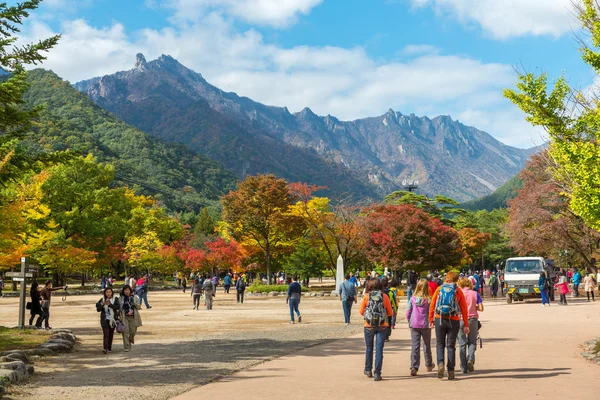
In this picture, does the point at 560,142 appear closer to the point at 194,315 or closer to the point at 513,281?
the point at 194,315

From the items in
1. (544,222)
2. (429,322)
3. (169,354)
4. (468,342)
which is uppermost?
(544,222)

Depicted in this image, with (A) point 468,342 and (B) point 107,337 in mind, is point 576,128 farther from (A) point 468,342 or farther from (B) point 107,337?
(B) point 107,337

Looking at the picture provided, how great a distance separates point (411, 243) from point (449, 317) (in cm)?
3043

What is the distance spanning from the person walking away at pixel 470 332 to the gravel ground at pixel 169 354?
3960mm

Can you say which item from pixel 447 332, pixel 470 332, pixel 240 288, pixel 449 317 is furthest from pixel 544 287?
pixel 449 317

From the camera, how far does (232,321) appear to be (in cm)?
2219

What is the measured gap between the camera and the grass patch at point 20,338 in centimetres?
1410

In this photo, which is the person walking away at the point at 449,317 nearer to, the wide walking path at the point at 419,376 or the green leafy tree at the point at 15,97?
the wide walking path at the point at 419,376

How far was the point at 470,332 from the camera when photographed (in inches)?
417

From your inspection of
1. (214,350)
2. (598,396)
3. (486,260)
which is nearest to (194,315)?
(214,350)

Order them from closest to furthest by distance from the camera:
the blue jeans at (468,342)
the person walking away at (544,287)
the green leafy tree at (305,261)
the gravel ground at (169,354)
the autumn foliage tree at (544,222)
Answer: the gravel ground at (169,354)
the blue jeans at (468,342)
the person walking away at (544,287)
the autumn foliage tree at (544,222)
the green leafy tree at (305,261)

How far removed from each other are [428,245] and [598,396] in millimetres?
31936

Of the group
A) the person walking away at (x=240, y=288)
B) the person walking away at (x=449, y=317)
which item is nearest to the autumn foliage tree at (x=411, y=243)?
the person walking away at (x=240, y=288)

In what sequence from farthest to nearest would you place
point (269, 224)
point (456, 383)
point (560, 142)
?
point (269, 224)
point (560, 142)
point (456, 383)
